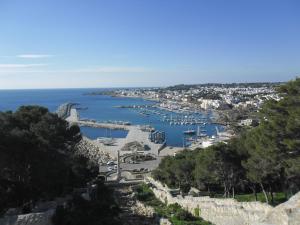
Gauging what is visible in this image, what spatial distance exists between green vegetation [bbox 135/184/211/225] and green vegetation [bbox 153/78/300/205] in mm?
2081

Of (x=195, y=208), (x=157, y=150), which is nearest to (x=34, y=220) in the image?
(x=195, y=208)

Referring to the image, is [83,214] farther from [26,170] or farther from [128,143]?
[128,143]

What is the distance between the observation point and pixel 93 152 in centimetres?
6100

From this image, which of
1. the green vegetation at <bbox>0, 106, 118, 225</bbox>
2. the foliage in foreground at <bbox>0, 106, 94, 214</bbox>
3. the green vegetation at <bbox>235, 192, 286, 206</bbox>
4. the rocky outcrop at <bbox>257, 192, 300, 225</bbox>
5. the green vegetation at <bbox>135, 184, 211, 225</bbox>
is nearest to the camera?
the rocky outcrop at <bbox>257, 192, 300, 225</bbox>

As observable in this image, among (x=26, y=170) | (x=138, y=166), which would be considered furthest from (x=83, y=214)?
(x=138, y=166)

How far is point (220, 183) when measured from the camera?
25047mm

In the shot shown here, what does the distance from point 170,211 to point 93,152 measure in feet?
131

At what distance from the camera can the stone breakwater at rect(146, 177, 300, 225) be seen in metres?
5.83

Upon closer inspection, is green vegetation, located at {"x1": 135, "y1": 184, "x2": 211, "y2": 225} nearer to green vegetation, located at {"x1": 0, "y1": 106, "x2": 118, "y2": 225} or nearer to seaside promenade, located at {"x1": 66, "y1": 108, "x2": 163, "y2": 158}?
green vegetation, located at {"x1": 0, "y1": 106, "x2": 118, "y2": 225}

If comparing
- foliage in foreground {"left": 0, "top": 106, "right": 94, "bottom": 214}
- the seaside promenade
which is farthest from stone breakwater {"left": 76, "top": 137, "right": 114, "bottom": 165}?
foliage in foreground {"left": 0, "top": 106, "right": 94, "bottom": 214}

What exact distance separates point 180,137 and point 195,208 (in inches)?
2551

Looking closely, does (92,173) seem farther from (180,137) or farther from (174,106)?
(174,106)

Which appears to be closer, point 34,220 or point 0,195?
point 34,220

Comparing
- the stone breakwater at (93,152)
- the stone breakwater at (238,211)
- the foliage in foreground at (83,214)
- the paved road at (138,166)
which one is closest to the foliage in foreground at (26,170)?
the foliage in foreground at (83,214)
